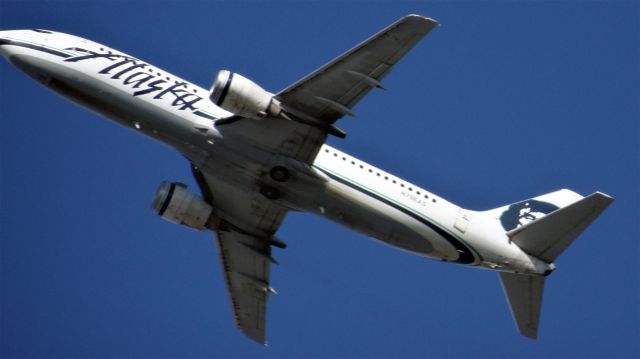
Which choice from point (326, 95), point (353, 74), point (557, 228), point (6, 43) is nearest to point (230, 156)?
point (326, 95)

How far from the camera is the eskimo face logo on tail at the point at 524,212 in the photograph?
47875mm

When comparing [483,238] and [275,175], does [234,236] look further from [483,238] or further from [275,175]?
[483,238]

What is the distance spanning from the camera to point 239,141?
44406 mm

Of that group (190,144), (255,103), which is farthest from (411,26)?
(190,144)

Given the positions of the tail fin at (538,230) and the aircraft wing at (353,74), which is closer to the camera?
the aircraft wing at (353,74)

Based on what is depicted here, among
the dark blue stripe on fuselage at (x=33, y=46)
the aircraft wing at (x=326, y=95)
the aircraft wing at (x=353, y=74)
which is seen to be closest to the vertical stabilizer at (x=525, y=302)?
the aircraft wing at (x=326, y=95)

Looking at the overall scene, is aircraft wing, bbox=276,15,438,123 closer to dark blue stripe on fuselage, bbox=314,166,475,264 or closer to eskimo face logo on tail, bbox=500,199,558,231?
dark blue stripe on fuselage, bbox=314,166,475,264

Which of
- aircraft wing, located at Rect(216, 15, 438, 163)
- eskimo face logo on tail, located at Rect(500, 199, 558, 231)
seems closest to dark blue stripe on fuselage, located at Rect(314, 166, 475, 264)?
aircraft wing, located at Rect(216, 15, 438, 163)

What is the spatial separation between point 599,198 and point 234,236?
17.5 metres

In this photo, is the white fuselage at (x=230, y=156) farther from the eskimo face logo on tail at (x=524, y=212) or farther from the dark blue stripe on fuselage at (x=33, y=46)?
the eskimo face logo on tail at (x=524, y=212)

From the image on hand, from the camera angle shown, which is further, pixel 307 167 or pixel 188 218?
pixel 188 218

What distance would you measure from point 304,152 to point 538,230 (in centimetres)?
1064

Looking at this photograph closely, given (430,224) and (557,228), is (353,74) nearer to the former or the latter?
(430,224)

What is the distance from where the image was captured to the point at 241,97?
43031 millimetres
